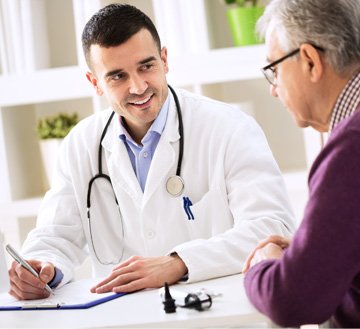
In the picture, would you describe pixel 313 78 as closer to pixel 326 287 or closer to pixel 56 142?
pixel 326 287

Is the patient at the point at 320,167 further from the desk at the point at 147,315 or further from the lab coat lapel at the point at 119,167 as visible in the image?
the lab coat lapel at the point at 119,167

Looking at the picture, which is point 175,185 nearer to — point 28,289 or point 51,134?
point 28,289

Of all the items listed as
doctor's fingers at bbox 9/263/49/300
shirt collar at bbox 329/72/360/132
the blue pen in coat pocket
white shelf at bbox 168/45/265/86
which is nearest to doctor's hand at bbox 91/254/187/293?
doctor's fingers at bbox 9/263/49/300

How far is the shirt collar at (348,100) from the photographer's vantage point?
1.64 m

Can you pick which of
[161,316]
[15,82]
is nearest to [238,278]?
[161,316]

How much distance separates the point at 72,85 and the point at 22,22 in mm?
336

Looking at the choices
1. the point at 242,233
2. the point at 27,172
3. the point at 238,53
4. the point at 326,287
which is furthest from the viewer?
the point at 27,172

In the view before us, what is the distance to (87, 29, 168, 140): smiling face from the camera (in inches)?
102

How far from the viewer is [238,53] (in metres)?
3.54

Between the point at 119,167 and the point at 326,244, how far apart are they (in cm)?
123

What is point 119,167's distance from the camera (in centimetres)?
265

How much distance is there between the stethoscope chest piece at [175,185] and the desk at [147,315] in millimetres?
520

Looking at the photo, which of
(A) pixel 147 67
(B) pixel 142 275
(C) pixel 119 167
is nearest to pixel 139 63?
(A) pixel 147 67

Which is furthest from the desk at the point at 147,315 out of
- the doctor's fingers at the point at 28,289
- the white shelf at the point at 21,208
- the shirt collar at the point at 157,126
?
the white shelf at the point at 21,208
